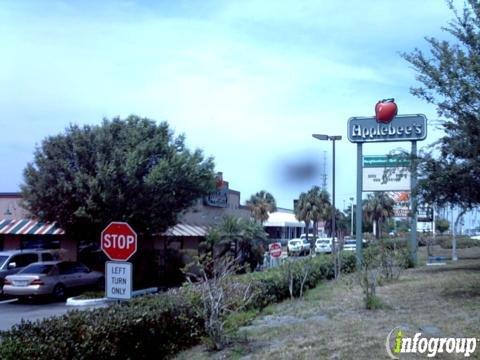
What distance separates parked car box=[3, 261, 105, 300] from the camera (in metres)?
20.6

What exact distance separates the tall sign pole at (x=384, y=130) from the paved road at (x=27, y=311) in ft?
41.0

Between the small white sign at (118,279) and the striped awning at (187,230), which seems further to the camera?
the striped awning at (187,230)

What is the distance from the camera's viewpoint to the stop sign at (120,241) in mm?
8938

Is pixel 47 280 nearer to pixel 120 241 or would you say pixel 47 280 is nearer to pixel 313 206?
pixel 120 241

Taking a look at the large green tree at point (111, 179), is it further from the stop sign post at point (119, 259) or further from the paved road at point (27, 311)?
the stop sign post at point (119, 259)

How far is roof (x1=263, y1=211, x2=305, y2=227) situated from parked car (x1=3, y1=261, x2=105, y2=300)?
46.6m

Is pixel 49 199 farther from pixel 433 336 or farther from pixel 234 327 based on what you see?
pixel 433 336

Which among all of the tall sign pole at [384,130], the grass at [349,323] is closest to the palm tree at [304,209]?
the tall sign pole at [384,130]

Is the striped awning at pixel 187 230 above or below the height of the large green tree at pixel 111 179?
below

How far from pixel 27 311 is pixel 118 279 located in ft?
37.1

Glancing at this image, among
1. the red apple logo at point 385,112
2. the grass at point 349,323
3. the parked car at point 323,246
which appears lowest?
the parked car at point 323,246

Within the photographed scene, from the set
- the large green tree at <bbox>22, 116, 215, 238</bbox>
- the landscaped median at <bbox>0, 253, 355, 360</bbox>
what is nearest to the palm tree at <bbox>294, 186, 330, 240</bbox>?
the large green tree at <bbox>22, 116, 215, 238</bbox>

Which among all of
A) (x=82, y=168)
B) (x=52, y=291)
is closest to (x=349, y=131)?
(x=82, y=168)

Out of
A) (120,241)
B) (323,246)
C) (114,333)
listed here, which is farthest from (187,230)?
(114,333)
